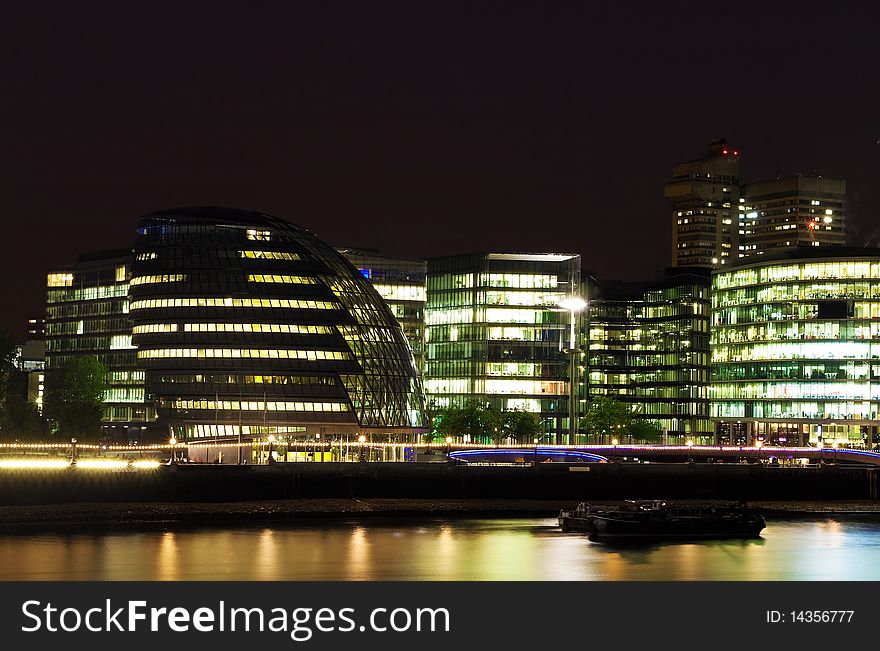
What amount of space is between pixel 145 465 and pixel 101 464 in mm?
4131

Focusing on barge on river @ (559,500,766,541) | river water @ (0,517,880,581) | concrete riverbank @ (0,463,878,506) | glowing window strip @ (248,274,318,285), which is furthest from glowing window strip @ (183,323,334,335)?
barge on river @ (559,500,766,541)

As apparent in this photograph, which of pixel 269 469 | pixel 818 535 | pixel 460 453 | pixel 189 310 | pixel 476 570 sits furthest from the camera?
pixel 189 310

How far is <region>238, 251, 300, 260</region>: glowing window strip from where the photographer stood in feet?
632

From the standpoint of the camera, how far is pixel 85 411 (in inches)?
6703

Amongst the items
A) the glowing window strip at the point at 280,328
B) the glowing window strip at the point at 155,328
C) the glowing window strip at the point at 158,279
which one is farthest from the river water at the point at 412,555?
the glowing window strip at the point at 158,279

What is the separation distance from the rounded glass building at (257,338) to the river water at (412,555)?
74.9 meters

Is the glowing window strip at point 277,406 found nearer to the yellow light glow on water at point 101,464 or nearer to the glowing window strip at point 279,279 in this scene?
the glowing window strip at point 279,279

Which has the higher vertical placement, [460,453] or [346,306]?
[346,306]

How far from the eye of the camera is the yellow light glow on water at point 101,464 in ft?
411

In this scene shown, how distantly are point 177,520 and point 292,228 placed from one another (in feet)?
284

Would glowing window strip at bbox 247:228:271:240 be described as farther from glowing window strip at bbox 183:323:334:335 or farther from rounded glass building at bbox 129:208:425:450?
glowing window strip at bbox 183:323:334:335
